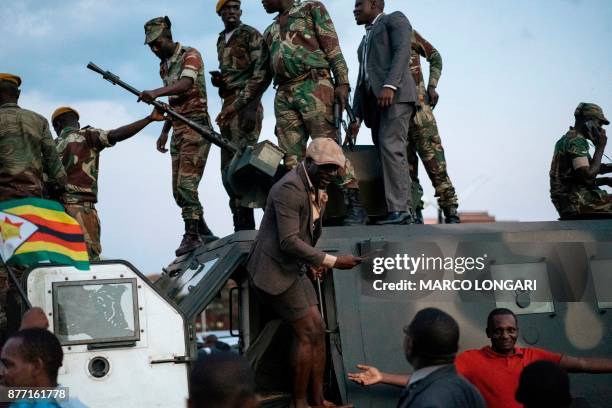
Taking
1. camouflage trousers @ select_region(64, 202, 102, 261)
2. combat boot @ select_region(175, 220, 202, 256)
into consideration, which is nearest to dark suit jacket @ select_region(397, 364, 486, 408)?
combat boot @ select_region(175, 220, 202, 256)

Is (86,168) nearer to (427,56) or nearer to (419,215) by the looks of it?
(419,215)

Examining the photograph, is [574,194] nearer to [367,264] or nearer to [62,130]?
[367,264]

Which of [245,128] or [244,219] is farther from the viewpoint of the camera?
[245,128]

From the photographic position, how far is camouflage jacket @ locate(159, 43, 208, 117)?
846 centimetres

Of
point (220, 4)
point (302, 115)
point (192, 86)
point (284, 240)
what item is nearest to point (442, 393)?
point (284, 240)

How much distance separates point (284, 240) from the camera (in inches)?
227

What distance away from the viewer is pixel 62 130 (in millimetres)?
8531

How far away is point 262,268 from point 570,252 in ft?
6.39

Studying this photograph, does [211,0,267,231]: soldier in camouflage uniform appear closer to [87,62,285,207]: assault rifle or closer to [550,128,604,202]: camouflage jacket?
[87,62,285,207]: assault rifle

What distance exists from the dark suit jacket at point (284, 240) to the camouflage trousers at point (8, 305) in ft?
4.17

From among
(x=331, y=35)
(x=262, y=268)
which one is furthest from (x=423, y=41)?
(x=262, y=268)

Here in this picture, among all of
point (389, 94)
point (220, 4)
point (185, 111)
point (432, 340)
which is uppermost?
point (220, 4)

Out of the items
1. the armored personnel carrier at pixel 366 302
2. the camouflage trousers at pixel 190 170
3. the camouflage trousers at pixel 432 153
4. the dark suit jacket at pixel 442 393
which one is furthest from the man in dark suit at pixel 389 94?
the dark suit jacket at pixel 442 393

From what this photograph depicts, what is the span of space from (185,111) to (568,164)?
9.84 feet
